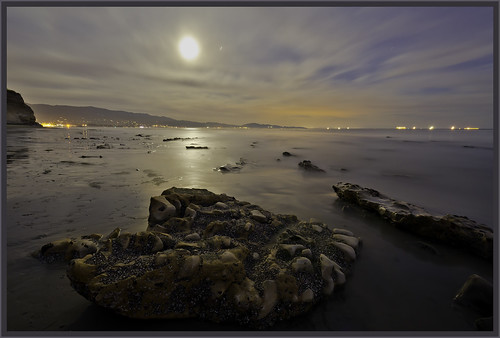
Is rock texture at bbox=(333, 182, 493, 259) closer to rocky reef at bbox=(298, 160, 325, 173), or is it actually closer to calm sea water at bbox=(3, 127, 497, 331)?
calm sea water at bbox=(3, 127, 497, 331)

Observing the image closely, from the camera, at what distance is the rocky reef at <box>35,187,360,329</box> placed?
3041 mm

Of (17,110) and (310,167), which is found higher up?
(17,110)

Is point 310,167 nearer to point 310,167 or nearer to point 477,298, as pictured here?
point 310,167

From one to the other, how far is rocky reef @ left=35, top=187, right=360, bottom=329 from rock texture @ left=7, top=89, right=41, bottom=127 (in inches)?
3827

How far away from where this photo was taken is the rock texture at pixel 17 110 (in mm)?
67125

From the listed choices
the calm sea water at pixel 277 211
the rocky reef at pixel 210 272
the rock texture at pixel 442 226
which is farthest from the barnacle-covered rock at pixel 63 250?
the rock texture at pixel 442 226

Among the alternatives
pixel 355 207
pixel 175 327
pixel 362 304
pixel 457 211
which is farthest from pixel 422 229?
pixel 175 327

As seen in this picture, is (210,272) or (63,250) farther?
(63,250)

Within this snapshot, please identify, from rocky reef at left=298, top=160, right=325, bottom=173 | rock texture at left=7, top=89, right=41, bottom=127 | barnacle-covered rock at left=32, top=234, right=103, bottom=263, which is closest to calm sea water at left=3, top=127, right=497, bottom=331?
barnacle-covered rock at left=32, top=234, right=103, bottom=263

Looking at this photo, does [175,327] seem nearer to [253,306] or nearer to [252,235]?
[253,306]

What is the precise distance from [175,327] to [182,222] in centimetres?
254

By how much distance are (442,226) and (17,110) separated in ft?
345

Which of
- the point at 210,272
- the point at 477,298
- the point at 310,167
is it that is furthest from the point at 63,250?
the point at 310,167

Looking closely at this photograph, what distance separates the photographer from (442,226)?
5.47 meters
